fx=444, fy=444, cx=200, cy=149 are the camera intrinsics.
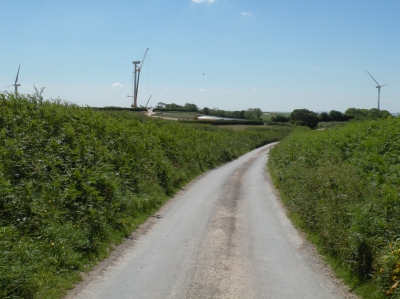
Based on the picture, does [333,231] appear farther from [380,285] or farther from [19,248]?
[19,248]

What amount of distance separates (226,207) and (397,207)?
9170mm

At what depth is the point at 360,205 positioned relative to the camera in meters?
10.5

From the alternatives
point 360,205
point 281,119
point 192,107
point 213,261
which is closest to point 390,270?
point 360,205

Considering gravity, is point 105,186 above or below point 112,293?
above

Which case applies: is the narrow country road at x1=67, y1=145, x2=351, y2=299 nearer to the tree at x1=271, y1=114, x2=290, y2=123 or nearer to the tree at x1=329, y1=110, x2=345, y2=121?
the tree at x1=329, y1=110, x2=345, y2=121

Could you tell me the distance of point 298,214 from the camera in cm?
1580

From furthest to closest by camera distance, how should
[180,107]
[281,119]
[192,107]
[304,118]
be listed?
1. [192,107]
2. [281,119]
3. [180,107]
4. [304,118]

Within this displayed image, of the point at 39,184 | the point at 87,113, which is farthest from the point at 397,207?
the point at 87,113

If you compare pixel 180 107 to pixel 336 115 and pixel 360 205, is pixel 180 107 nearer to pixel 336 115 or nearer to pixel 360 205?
pixel 336 115

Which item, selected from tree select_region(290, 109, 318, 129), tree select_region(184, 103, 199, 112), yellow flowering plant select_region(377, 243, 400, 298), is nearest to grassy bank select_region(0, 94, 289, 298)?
yellow flowering plant select_region(377, 243, 400, 298)

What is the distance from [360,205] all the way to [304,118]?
95.1 m

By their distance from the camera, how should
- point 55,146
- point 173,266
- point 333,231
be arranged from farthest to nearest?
point 55,146, point 333,231, point 173,266

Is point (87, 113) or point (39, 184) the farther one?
point (87, 113)

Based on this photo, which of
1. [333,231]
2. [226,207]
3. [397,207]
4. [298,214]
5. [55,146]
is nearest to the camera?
[397,207]
